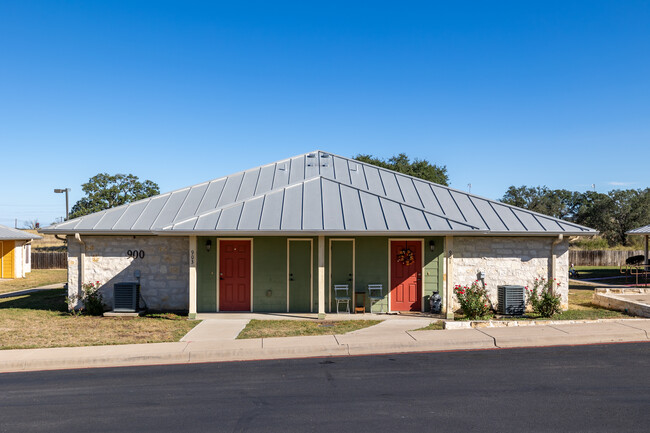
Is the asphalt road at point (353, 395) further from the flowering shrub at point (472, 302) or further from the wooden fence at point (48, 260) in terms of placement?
the wooden fence at point (48, 260)

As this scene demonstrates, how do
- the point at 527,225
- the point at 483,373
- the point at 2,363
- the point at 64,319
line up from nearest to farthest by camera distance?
the point at 483,373 < the point at 2,363 < the point at 64,319 < the point at 527,225

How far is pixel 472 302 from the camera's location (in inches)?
526

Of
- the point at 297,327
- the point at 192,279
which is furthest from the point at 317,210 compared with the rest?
the point at 192,279

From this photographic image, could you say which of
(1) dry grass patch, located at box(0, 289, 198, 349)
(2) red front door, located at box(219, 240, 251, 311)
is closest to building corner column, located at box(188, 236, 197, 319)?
(1) dry grass patch, located at box(0, 289, 198, 349)

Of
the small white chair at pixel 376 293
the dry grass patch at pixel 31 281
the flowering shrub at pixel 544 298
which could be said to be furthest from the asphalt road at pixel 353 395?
the dry grass patch at pixel 31 281

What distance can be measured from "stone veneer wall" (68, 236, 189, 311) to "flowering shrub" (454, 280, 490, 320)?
8.43 meters

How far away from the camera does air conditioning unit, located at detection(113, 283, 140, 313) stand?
14469 mm

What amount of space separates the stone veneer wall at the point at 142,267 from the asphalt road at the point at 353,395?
6385 millimetres

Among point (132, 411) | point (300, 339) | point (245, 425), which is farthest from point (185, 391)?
point (300, 339)

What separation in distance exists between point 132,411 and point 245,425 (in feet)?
5.86

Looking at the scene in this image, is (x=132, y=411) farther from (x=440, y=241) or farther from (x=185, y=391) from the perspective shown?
(x=440, y=241)

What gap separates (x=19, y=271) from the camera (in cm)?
2912

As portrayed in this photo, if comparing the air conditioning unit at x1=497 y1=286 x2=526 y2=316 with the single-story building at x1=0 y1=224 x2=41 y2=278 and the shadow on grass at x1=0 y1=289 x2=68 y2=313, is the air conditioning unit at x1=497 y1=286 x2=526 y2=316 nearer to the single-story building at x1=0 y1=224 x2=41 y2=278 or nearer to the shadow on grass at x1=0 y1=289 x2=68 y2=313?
the shadow on grass at x1=0 y1=289 x2=68 y2=313

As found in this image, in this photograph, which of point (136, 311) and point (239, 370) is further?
point (136, 311)
